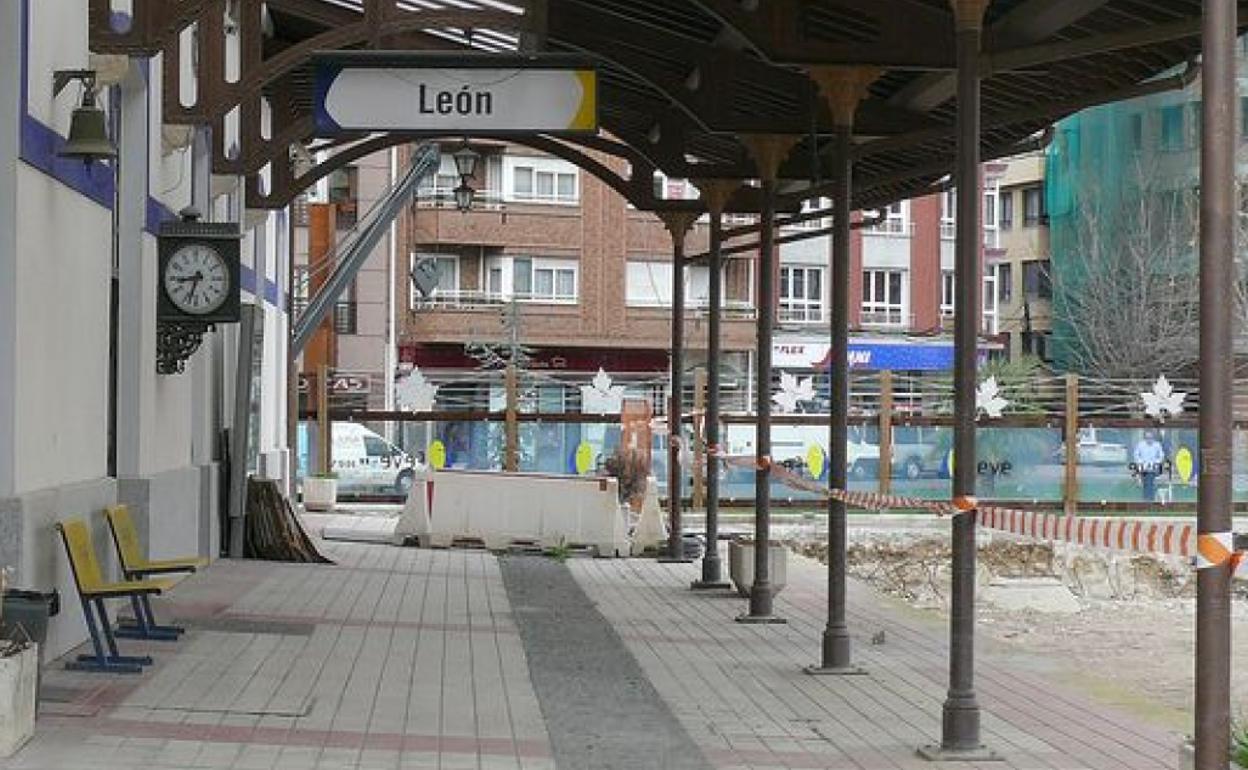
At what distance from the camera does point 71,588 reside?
423 inches

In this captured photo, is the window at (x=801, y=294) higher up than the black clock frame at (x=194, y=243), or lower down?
higher up

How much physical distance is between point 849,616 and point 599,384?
15891mm

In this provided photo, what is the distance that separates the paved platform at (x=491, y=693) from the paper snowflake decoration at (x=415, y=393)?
13.6 m

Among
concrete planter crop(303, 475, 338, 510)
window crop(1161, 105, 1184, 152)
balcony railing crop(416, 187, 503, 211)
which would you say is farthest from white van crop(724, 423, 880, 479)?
balcony railing crop(416, 187, 503, 211)

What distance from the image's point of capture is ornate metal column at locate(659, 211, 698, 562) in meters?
18.6

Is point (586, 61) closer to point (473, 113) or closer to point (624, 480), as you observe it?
point (473, 113)

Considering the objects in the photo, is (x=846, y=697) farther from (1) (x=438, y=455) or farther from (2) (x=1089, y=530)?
(1) (x=438, y=455)

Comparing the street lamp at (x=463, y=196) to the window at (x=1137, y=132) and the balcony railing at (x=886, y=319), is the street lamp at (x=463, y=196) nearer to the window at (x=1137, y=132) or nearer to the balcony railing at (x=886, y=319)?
the window at (x=1137, y=132)

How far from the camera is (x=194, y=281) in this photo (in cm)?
1371

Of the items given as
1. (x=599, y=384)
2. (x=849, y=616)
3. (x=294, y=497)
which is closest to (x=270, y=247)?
(x=294, y=497)

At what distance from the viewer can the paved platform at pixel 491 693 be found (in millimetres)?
8445

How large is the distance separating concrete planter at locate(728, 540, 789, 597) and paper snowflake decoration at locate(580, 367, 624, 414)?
14.0m

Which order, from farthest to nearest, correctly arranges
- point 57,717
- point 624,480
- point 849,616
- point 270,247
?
point 624,480, point 270,247, point 849,616, point 57,717

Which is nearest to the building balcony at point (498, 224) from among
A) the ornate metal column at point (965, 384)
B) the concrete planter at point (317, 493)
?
the concrete planter at point (317, 493)
